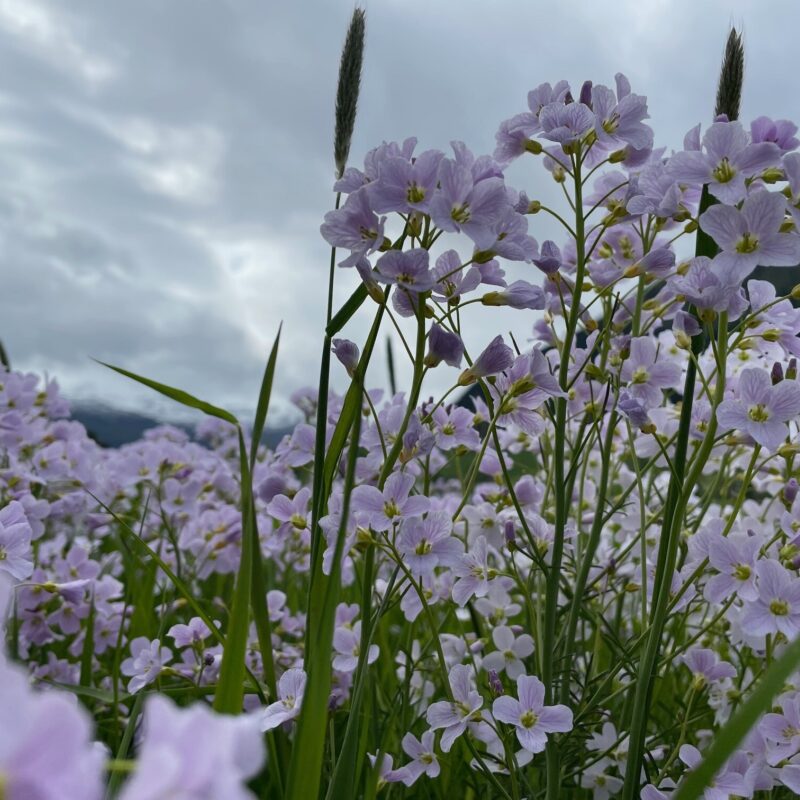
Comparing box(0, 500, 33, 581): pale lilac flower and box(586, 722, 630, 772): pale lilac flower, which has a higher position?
box(0, 500, 33, 581): pale lilac flower

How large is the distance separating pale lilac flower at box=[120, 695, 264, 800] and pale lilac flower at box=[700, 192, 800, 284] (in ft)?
3.06

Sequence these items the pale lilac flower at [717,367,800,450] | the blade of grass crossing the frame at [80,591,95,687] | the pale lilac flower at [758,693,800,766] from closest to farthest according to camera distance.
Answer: the pale lilac flower at [717,367,800,450] < the pale lilac flower at [758,693,800,766] < the blade of grass crossing the frame at [80,591,95,687]

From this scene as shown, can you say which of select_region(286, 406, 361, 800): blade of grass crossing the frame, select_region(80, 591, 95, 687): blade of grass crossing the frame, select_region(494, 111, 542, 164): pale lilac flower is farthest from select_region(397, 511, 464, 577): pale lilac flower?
select_region(80, 591, 95, 687): blade of grass crossing the frame

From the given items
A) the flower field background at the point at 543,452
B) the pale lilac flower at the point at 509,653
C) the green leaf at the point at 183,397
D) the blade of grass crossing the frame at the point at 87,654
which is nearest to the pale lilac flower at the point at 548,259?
the flower field background at the point at 543,452

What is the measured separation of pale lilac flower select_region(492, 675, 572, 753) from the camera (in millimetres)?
1135

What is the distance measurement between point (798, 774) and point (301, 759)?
A: 0.80 m

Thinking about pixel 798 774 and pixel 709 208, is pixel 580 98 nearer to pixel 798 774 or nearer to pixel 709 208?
pixel 709 208

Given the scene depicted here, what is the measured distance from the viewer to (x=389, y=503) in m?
1.17

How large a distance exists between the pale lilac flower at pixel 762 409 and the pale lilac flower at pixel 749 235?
0.18 m

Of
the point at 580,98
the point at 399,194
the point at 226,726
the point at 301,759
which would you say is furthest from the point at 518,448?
the point at 226,726

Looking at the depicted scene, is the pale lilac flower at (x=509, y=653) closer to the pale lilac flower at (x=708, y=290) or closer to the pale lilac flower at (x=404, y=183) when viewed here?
the pale lilac flower at (x=708, y=290)

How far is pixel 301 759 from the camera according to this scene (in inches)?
30.9

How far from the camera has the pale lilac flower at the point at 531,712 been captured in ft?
3.72

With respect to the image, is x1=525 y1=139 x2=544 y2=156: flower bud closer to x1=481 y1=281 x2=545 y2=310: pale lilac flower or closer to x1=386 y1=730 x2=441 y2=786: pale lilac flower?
x1=481 y1=281 x2=545 y2=310: pale lilac flower
